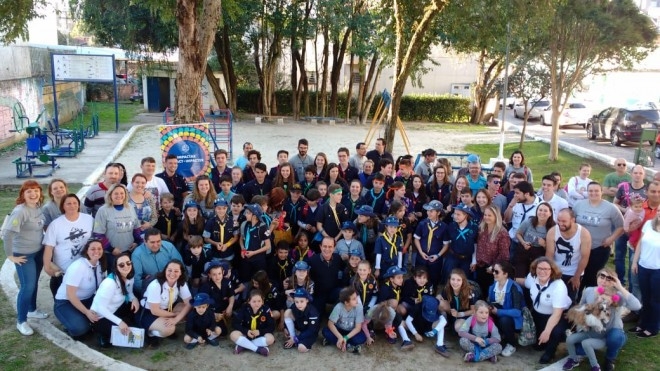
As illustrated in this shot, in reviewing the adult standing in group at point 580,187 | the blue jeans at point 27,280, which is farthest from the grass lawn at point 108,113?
the adult standing in group at point 580,187

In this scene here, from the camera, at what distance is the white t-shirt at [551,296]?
18.2 ft

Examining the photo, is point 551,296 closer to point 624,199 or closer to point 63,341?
point 624,199

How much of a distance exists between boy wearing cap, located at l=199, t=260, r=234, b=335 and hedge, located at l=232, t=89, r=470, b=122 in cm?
2691

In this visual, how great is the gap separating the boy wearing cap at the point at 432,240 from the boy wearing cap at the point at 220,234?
231 cm

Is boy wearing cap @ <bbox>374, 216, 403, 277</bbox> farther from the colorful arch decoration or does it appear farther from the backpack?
the colorful arch decoration

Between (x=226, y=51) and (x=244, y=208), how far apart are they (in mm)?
22169

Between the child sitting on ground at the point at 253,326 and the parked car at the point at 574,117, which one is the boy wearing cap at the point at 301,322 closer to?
the child sitting on ground at the point at 253,326

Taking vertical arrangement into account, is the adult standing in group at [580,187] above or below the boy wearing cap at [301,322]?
above

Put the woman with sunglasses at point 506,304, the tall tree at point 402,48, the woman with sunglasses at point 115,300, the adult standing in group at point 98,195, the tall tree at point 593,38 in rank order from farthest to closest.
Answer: the tall tree at point 593,38, the tall tree at point 402,48, the adult standing in group at point 98,195, the woman with sunglasses at point 506,304, the woman with sunglasses at point 115,300

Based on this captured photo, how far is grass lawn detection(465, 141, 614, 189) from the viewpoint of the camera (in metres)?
14.8

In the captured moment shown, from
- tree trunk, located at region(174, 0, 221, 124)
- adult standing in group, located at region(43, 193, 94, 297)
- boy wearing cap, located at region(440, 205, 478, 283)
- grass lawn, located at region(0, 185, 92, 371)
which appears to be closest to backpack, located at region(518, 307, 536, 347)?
boy wearing cap, located at region(440, 205, 478, 283)

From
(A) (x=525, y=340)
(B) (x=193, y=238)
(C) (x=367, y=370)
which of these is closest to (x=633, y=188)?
(A) (x=525, y=340)

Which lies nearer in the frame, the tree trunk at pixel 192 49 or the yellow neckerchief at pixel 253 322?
the yellow neckerchief at pixel 253 322

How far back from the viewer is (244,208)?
269 inches
